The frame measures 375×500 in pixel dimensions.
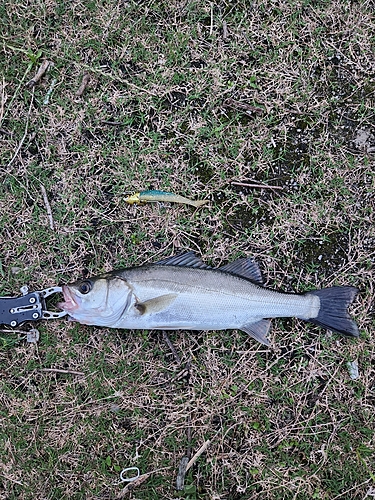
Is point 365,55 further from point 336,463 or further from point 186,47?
point 336,463

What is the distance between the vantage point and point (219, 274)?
378 centimetres

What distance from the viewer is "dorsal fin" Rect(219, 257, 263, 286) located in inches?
154

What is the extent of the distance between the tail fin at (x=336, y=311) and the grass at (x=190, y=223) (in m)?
0.24

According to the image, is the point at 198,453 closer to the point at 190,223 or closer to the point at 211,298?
the point at 211,298

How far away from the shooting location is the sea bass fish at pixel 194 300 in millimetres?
3666

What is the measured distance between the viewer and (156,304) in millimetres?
3672

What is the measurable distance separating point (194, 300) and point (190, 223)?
0.81 metres

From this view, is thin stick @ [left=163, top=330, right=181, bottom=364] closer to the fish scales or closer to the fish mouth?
the fish scales

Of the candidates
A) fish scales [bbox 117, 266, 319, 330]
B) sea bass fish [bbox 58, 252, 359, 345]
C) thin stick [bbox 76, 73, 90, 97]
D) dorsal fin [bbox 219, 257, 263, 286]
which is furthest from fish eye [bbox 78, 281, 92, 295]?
thin stick [bbox 76, 73, 90, 97]

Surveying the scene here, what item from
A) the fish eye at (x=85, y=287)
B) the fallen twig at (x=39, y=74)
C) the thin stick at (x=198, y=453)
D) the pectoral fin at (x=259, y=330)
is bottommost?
the thin stick at (x=198, y=453)

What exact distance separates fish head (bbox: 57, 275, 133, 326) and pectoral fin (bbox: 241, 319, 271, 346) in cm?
106

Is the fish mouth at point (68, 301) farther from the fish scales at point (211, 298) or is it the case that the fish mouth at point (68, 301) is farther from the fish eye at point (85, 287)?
the fish scales at point (211, 298)

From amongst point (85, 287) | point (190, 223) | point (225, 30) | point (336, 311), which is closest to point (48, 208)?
point (85, 287)

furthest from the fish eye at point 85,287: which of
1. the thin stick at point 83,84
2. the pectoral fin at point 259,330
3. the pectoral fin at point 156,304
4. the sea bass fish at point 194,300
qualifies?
the thin stick at point 83,84
